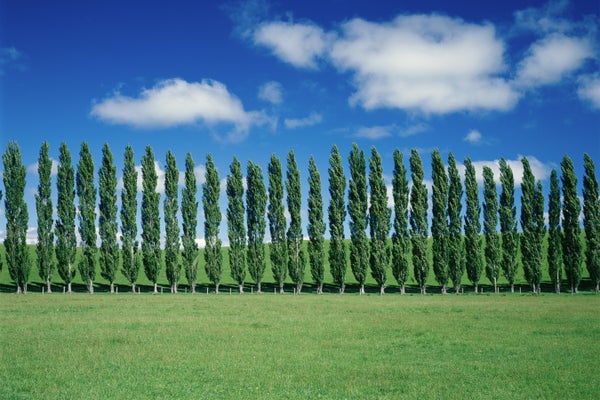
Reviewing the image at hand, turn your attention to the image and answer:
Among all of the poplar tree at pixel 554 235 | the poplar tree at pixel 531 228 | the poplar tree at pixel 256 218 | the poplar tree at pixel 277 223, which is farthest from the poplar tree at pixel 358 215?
the poplar tree at pixel 554 235

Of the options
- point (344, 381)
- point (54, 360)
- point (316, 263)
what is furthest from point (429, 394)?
point (316, 263)

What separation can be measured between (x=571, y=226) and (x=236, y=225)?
149 feet

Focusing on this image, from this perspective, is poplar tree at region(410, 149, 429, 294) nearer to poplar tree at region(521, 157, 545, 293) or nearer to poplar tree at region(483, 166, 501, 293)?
poplar tree at region(483, 166, 501, 293)

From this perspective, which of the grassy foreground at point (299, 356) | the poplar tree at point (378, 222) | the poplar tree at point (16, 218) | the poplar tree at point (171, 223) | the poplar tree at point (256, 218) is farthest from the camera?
the poplar tree at point (256, 218)

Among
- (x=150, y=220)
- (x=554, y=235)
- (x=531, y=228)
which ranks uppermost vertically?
(x=150, y=220)

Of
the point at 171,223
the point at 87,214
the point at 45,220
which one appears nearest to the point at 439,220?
the point at 171,223

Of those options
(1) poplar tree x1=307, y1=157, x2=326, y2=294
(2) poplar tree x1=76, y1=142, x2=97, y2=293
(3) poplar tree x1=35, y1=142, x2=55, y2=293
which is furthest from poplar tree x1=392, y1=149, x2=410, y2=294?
(3) poplar tree x1=35, y1=142, x2=55, y2=293

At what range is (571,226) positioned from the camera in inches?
2446

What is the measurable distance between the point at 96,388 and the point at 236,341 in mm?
7910

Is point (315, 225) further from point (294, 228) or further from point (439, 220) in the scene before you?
point (439, 220)

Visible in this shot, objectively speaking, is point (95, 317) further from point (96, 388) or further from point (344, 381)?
point (344, 381)

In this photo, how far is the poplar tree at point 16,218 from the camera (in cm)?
5878

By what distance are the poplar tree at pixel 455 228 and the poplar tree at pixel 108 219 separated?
43946mm

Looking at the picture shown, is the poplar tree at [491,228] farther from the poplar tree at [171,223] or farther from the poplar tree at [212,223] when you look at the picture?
the poplar tree at [171,223]
